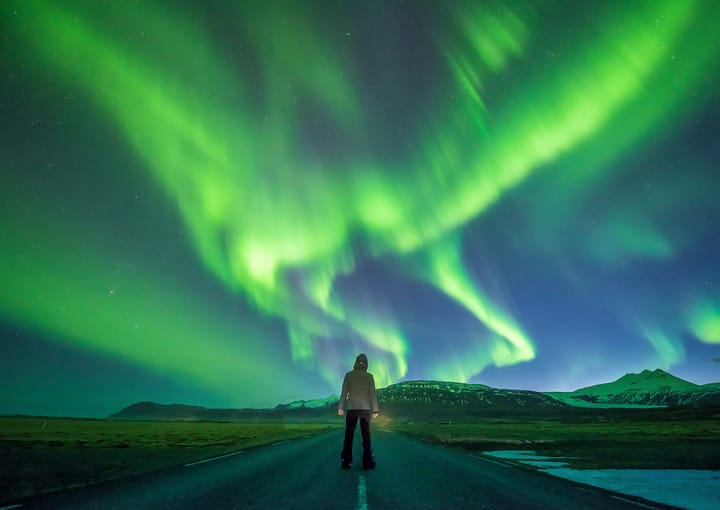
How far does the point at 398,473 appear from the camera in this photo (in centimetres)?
1149

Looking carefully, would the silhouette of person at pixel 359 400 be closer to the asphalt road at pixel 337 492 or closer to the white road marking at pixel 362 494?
the asphalt road at pixel 337 492

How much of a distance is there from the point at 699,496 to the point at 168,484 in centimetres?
1084

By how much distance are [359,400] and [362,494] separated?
3576mm

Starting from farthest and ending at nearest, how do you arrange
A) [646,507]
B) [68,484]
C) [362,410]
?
[362,410], [68,484], [646,507]

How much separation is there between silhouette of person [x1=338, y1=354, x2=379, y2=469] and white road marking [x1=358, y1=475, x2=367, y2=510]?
1469 millimetres

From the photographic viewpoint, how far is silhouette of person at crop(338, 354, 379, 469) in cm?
1141

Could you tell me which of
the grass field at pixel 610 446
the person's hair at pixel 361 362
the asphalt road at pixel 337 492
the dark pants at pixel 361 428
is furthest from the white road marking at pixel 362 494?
the grass field at pixel 610 446

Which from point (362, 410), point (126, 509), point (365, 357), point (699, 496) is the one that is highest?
point (365, 357)

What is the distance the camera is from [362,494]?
26.0 feet

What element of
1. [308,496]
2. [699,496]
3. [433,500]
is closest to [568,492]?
[699,496]

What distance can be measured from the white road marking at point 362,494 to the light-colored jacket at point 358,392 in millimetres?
1723

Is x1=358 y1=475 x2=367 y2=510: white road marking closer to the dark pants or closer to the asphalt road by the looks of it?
the asphalt road

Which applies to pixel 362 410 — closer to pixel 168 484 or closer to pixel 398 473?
pixel 398 473

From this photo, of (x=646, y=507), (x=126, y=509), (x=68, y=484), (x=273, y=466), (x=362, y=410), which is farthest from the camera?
(x=273, y=466)
